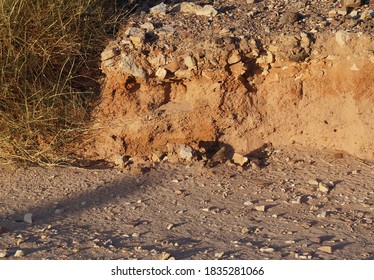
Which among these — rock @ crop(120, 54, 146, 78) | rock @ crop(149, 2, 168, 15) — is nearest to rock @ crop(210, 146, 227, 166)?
rock @ crop(120, 54, 146, 78)

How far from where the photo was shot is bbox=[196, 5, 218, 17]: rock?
6098 mm

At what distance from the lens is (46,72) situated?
19.5 feet

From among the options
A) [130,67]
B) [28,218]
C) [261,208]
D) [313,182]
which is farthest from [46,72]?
[313,182]

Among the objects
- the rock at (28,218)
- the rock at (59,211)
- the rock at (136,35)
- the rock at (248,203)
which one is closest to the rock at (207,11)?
the rock at (136,35)

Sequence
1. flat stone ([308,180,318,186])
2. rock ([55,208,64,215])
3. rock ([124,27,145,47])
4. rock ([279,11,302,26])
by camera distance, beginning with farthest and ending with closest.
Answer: rock ([279,11,302,26]), rock ([124,27,145,47]), flat stone ([308,180,318,186]), rock ([55,208,64,215])

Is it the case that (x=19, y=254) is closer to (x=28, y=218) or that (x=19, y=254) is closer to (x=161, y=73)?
(x=28, y=218)

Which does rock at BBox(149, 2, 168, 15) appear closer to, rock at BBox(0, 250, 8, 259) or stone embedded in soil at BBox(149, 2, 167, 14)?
A: stone embedded in soil at BBox(149, 2, 167, 14)

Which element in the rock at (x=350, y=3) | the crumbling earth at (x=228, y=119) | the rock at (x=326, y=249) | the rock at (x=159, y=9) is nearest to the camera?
the rock at (x=326, y=249)

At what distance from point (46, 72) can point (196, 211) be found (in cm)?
186

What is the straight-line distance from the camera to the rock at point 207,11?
6.10 m

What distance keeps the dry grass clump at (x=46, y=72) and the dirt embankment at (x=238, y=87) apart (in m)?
0.22

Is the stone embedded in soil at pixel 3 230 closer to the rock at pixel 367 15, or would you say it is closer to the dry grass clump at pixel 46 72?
the dry grass clump at pixel 46 72

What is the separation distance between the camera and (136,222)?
4.85 meters

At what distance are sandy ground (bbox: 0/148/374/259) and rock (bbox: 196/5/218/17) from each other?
131 centimetres
